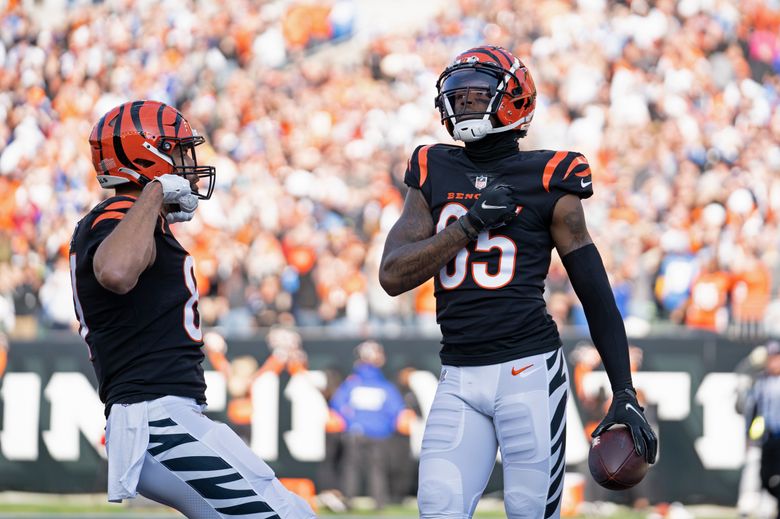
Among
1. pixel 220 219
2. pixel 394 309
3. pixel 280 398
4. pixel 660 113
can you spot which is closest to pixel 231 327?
pixel 280 398

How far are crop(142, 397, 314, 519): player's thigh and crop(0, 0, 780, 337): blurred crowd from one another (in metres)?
6.70

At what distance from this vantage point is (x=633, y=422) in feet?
13.5

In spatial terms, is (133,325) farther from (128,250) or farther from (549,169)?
(549,169)

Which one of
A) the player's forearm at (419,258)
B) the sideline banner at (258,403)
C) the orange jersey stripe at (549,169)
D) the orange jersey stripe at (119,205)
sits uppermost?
the orange jersey stripe at (549,169)

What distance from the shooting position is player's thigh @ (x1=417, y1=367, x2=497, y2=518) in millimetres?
4102

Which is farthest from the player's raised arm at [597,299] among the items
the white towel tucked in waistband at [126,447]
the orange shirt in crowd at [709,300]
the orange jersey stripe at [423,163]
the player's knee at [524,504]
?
the orange shirt in crowd at [709,300]

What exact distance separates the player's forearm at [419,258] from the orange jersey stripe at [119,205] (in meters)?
0.90

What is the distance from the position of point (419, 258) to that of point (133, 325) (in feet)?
3.20

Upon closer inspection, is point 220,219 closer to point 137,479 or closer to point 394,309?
point 394,309

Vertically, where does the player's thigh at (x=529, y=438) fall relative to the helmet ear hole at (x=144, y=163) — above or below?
below

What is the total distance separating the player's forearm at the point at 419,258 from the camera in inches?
163

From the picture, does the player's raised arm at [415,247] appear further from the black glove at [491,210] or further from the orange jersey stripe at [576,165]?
the orange jersey stripe at [576,165]

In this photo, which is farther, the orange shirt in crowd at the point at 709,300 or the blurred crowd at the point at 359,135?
the blurred crowd at the point at 359,135

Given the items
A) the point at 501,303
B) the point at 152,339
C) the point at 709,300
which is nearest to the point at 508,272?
the point at 501,303
